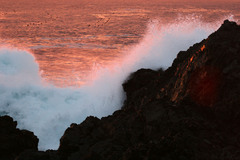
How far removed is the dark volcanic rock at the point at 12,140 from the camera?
23.9 feet

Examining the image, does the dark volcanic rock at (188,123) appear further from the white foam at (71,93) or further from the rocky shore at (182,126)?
the white foam at (71,93)

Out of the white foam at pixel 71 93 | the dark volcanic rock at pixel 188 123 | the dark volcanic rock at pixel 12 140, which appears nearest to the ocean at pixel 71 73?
the white foam at pixel 71 93

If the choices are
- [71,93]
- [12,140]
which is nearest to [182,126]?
[12,140]

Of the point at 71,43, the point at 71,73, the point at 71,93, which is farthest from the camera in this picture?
the point at 71,43

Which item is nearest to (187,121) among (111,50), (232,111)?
(232,111)

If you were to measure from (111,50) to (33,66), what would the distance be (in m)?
9.03

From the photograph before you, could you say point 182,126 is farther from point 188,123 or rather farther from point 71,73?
point 71,73

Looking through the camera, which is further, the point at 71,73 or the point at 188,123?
the point at 71,73

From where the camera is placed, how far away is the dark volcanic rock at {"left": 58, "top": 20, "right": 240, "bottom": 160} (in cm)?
519

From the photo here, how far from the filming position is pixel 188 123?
225 inches

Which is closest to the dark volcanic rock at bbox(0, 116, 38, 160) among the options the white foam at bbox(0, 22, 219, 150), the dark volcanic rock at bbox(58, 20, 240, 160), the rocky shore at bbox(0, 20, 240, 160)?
the rocky shore at bbox(0, 20, 240, 160)

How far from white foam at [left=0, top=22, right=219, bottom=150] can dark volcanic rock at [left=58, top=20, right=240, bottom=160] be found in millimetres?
6211

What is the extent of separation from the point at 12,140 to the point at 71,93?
33.3ft

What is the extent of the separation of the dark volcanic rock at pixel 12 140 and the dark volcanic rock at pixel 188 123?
51.8 inches
